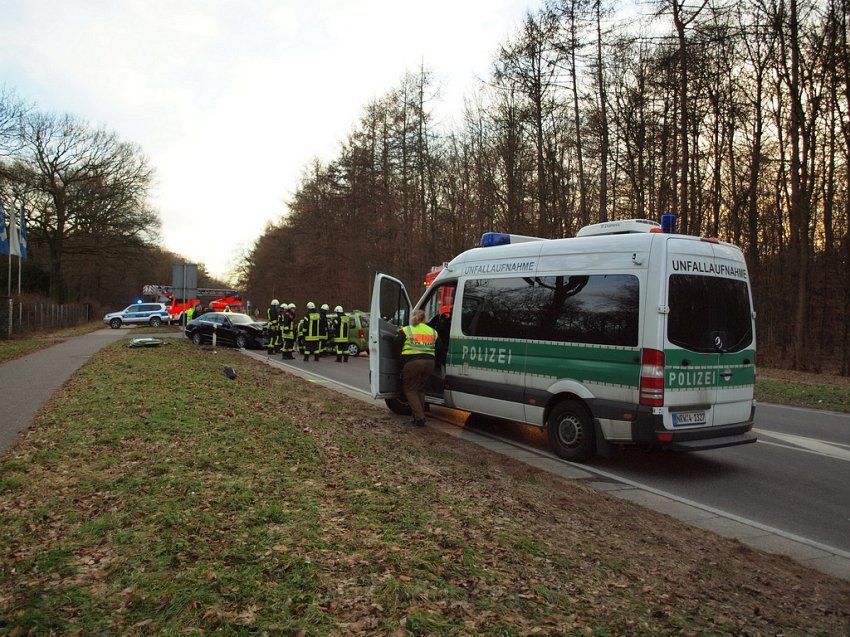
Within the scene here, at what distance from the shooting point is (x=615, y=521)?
522 cm

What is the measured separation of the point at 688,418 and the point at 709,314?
1216mm

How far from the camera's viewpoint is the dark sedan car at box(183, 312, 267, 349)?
82.5ft

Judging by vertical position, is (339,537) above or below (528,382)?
below

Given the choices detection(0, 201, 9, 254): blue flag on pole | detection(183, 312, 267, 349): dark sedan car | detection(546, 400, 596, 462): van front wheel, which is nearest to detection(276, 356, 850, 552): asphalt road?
detection(546, 400, 596, 462): van front wheel

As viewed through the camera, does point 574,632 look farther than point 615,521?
No

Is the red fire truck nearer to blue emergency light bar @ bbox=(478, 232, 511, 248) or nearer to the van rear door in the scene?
blue emergency light bar @ bbox=(478, 232, 511, 248)

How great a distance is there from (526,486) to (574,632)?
117 inches

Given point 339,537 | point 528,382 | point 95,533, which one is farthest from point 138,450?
point 528,382

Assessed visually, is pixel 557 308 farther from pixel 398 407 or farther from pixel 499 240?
pixel 398 407

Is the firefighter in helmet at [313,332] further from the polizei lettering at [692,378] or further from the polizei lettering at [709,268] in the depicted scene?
the polizei lettering at [692,378]

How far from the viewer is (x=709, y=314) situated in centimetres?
707

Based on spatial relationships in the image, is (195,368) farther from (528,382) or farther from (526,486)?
(526,486)

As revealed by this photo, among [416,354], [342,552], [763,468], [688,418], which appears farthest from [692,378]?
[342,552]

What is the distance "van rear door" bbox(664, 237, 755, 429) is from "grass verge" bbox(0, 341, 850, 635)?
1.64 meters
